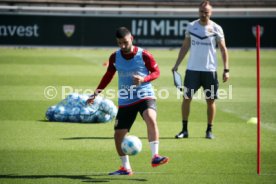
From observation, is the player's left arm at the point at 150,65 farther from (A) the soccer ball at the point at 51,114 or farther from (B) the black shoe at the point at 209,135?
(A) the soccer ball at the point at 51,114

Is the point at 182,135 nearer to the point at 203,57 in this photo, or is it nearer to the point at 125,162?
the point at 203,57

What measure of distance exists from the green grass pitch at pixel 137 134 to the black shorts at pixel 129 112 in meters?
0.72

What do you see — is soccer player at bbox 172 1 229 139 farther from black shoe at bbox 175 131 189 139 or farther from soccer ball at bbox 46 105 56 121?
soccer ball at bbox 46 105 56 121

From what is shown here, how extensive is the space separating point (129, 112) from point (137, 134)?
350 centimetres

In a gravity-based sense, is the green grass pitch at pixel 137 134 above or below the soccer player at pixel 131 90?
below

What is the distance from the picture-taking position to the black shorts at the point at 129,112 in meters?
10.4

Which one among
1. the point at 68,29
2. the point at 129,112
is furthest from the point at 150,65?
the point at 68,29

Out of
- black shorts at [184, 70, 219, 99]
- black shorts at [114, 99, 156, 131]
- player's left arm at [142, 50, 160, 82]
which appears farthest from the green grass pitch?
player's left arm at [142, 50, 160, 82]

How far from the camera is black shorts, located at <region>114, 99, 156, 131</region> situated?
10359 millimetres

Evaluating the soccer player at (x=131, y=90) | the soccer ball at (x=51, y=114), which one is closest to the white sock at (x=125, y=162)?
the soccer player at (x=131, y=90)

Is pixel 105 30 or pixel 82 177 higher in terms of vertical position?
pixel 105 30

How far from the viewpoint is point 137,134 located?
13891 mm

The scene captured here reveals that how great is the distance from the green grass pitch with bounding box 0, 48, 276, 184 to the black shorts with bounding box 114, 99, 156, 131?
28.3 inches

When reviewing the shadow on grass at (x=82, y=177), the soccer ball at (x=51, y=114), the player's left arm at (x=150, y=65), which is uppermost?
the player's left arm at (x=150, y=65)
